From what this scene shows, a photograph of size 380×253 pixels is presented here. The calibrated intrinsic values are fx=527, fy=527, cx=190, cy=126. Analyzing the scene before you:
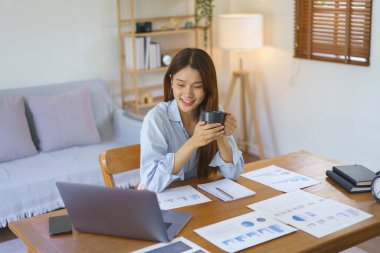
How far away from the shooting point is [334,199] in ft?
6.10

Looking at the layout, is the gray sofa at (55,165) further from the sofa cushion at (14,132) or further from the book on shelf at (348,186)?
the book on shelf at (348,186)

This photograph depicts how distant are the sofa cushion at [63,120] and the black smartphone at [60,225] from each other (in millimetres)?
2093

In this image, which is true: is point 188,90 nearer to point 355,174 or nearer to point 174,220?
point 174,220

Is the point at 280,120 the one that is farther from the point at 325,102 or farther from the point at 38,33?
the point at 38,33

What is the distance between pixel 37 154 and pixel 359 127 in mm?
2310

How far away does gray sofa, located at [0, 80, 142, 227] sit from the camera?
124 inches

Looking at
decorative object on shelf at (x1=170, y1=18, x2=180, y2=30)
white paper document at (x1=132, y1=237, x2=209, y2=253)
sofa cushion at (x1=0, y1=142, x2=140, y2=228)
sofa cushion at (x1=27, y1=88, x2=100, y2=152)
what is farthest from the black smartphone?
decorative object on shelf at (x1=170, y1=18, x2=180, y2=30)

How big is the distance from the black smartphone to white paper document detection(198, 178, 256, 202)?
1.74 feet

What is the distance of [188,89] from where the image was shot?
6.63ft

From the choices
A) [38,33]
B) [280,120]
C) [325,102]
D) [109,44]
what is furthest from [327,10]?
[38,33]

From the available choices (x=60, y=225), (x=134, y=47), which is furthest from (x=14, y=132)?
(x=60, y=225)

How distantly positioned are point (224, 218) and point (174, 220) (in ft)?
0.53

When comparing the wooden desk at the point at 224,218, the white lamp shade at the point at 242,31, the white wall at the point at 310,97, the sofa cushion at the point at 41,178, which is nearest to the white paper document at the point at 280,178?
the wooden desk at the point at 224,218

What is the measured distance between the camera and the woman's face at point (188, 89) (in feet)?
6.64
